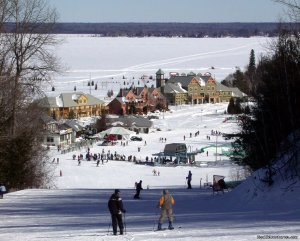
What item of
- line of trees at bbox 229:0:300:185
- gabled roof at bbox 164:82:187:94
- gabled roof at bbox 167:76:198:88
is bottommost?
gabled roof at bbox 164:82:187:94

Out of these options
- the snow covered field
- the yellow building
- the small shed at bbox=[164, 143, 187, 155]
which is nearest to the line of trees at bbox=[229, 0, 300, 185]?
the snow covered field

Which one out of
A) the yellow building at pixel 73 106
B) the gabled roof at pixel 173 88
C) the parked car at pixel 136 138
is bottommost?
the parked car at pixel 136 138

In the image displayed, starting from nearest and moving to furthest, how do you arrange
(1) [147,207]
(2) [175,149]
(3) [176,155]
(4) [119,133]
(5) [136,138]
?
(1) [147,207] < (3) [176,155] < (2) [175,149] < (5) [136,138] < (4) [119,133]

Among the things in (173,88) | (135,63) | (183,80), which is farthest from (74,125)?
(135,63)

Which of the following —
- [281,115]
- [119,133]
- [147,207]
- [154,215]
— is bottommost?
[119,133]

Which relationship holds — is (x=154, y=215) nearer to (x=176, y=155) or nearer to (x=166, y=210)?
(x=166, y=210)

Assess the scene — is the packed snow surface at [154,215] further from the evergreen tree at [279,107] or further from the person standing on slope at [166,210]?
the evergreen tree at [279,107]

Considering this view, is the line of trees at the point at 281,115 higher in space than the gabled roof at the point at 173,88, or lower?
higher

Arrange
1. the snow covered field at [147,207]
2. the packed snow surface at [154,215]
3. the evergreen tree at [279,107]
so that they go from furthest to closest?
1. the evergreen tree at [279,107]
2. the snow covered field at [147,207]
3. the packed snow surface at [154,215]

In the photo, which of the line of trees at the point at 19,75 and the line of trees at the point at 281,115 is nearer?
the line of trees at the point at 281,115

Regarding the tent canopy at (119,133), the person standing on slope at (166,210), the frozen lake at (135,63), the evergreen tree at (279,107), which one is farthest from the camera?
the frozen lake at (135,63)

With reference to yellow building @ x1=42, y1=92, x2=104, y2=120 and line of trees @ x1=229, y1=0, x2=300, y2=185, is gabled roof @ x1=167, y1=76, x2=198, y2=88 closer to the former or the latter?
yellow building @ x1=42, y1=92, x2=104, y2=120

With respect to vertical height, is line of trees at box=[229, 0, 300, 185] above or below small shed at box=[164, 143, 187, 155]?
above

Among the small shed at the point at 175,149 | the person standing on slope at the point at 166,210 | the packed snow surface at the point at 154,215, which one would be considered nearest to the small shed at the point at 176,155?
the small shed at the point at 175,149
